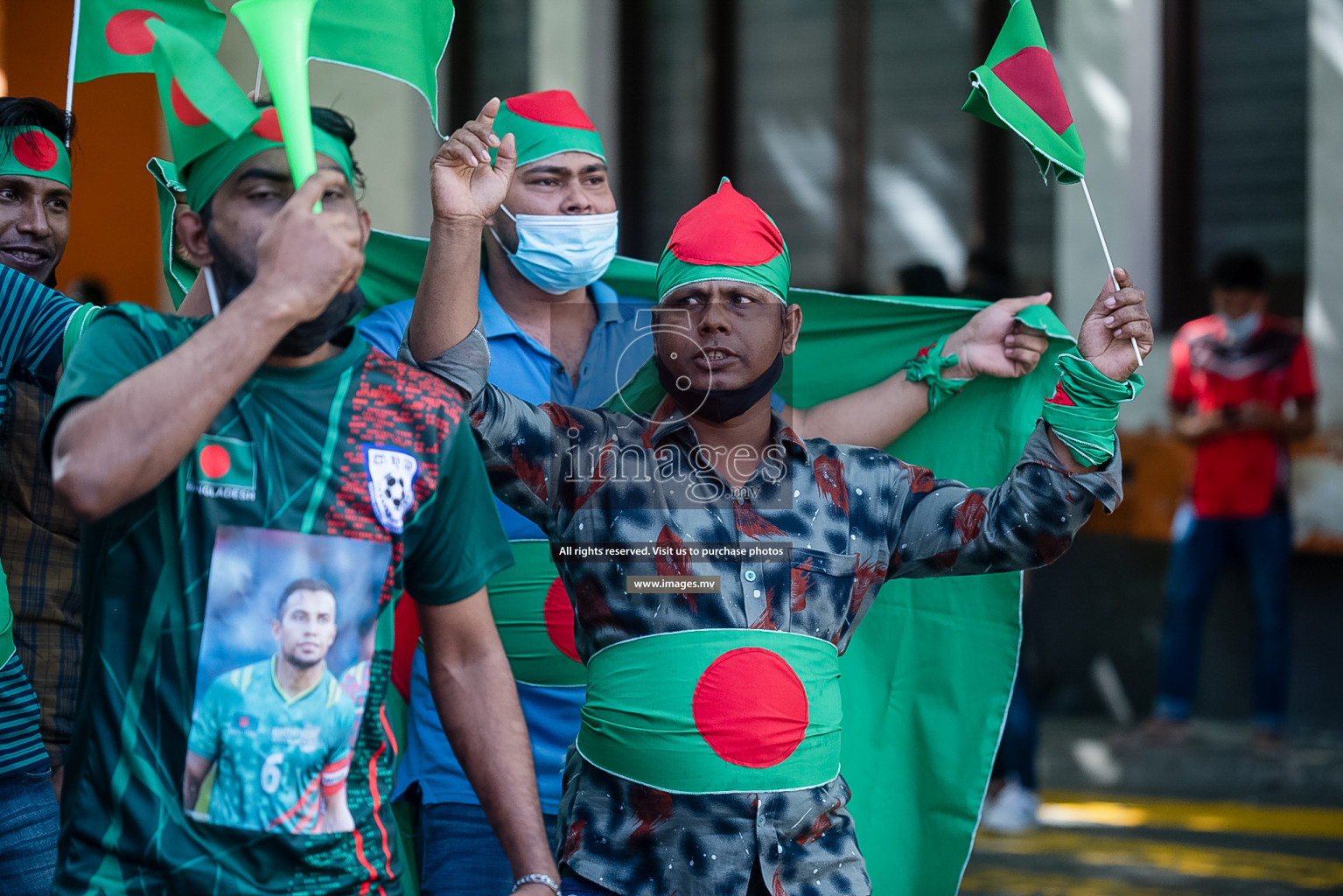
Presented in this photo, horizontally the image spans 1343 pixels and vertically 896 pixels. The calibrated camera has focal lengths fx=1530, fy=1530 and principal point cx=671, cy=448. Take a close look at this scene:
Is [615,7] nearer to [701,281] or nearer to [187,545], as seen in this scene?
[701,281]

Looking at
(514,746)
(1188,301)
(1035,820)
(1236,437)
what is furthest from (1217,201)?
(514,746)

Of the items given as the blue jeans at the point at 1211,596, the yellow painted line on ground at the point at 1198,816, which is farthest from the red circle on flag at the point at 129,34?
the blue jeans at the point at 1211,596

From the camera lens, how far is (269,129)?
2.14 metres

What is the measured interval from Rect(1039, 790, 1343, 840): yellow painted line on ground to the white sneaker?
136 mm

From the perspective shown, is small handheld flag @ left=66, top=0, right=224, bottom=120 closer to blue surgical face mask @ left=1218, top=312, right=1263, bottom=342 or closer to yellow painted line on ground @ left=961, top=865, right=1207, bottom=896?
yellow painted line on ground @ left=961, top=865, right=1207, bottom=896

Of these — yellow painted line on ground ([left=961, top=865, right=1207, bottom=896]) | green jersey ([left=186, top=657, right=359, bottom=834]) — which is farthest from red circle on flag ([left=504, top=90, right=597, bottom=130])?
yellow painted line on ground ([left=961, top=865, right=1207, bottom=896])

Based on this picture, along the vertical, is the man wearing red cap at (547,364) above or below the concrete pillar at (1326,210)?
below

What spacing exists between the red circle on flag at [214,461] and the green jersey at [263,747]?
0.25 meters

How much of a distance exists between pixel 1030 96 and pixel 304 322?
178cm

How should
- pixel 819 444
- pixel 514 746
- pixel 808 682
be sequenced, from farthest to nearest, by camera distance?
pixel 819 444
pixel 808 682
pixel 514 746

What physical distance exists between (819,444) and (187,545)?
4.23 ft

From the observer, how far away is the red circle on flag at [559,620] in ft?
10.7

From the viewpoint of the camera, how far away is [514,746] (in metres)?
2.29

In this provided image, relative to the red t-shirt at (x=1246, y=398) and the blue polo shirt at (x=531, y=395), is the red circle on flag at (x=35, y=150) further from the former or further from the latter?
the red t-shirt at (x=1246, y=398)
